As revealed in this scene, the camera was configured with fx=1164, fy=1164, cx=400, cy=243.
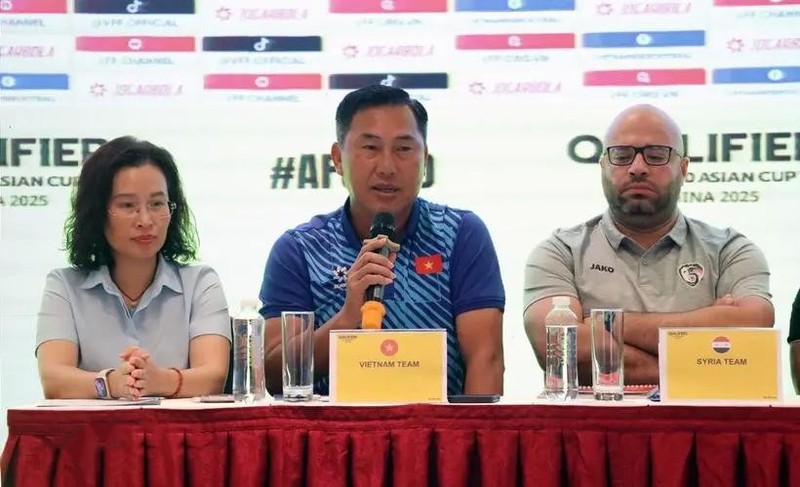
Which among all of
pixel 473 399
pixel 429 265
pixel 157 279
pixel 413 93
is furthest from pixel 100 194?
pixel 413 93

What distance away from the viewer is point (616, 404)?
7.42 ft

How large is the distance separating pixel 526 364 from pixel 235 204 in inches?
48.3

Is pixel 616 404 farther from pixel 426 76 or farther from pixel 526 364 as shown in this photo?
pixel 426 76

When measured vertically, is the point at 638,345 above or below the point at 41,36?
below

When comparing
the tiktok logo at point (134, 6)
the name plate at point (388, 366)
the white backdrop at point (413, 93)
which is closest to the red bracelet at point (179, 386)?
the name plate at point (388, 366)

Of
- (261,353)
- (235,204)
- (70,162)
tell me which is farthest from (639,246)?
(70,162)

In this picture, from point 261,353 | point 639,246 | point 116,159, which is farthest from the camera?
point 639,246

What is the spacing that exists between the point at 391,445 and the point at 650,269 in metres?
1.19

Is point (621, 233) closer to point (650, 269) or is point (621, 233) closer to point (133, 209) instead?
point (650, 269)

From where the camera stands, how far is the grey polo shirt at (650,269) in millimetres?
3131

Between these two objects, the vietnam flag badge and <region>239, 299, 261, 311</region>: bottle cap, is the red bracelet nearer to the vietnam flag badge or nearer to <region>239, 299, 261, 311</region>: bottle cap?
<region>239, 299, 261, 311</region>: bottle cap

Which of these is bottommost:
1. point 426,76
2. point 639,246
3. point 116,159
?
point 639,246

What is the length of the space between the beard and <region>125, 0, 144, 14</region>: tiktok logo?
6.64ft

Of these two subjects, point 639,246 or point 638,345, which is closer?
point 638,345
